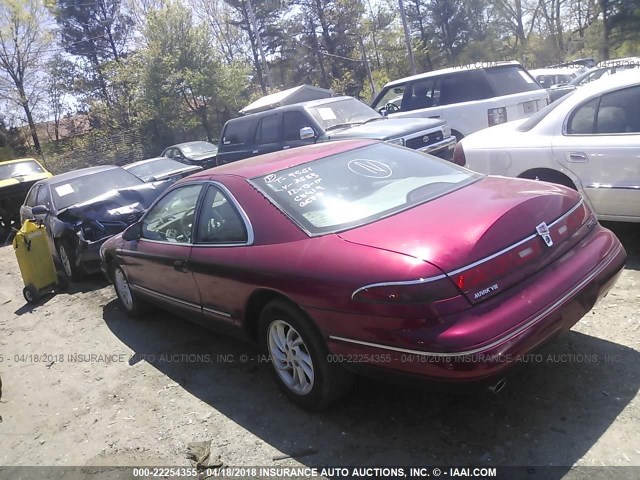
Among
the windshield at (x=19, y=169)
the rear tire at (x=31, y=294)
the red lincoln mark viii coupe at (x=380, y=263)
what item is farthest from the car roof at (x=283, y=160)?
the windshield at (x=19, y=169)

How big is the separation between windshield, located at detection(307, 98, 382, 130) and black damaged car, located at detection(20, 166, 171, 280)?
8.93 feet

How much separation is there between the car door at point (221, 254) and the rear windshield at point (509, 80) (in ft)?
22.4

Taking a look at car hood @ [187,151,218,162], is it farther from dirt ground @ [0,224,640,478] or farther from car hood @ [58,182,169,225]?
dirt ground @ [0,224,640,478]

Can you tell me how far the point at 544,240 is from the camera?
2957 mm

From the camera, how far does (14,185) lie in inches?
581

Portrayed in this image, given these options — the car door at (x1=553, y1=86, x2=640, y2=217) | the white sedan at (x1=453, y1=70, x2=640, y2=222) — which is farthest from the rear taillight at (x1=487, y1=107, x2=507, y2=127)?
the car door at (x1=553, y1=86, x2=640, y2=217)

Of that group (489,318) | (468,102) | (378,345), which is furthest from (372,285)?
(468,102)

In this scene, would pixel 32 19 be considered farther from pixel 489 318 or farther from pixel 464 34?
pixel 489 318

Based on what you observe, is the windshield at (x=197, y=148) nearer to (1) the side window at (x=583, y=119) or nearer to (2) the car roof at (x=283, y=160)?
(2) the car roof at (x=283, y=160)

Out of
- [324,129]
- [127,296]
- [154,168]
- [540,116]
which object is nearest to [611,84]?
[540,116]

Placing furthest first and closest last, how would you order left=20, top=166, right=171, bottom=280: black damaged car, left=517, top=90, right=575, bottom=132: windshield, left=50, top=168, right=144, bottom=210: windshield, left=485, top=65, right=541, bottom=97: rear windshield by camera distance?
left=485, top=65, right=541, bottom=97: rear windshield, left=50, top=168, right=144, bottom=210: windshield, left=20, top=166, right=171, bottom=280: black damaged car, left=517, top=90, right=575, bottom=132: windshield

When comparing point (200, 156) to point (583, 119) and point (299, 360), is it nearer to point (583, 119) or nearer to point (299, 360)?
point (583, 119)

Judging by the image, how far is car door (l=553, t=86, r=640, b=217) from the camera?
182 inches

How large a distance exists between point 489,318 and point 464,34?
1692 inches
